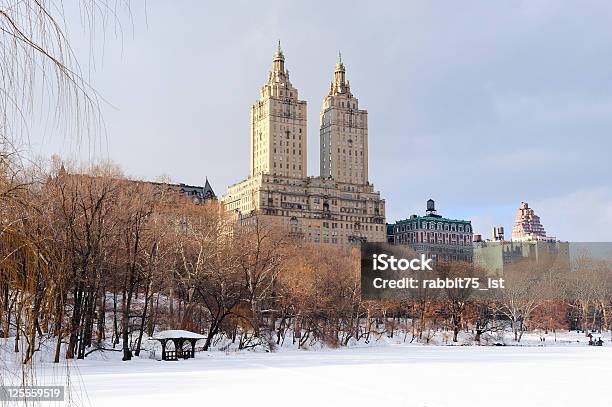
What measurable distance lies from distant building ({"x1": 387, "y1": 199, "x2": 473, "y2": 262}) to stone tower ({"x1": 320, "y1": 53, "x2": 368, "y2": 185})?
15209 mm

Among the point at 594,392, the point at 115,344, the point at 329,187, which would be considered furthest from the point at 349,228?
the point at 594,392

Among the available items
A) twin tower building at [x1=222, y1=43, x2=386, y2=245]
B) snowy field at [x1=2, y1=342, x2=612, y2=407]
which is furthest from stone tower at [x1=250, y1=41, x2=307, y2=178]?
snowy field at [x1=2, y1=342, x2=612, y2=407]

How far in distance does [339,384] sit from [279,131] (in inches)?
5568

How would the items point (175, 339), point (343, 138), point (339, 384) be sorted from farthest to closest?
1. point (343, 138)
2. point (175, 339)
3. point (339, 384)

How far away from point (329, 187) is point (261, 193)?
17.6m

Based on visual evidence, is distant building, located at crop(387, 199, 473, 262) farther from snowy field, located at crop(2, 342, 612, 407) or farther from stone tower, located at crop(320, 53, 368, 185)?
snowy field, located at crop(2, 342, 612, 407)

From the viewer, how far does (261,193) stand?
14575 cm

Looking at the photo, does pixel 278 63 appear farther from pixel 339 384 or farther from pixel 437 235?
pixel 339 384

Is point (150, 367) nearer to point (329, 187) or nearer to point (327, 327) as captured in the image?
point (327, 327)

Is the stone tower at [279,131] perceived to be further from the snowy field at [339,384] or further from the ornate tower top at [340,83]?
the snowy field at [339,384]

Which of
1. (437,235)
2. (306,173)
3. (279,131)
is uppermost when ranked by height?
(279,131)

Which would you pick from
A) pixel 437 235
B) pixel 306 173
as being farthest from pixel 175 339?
pixel 437 235

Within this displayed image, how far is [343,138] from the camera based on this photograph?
171 metres

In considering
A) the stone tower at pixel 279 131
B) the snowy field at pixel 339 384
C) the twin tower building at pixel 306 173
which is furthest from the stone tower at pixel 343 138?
the snowy field at pixel 339 384
